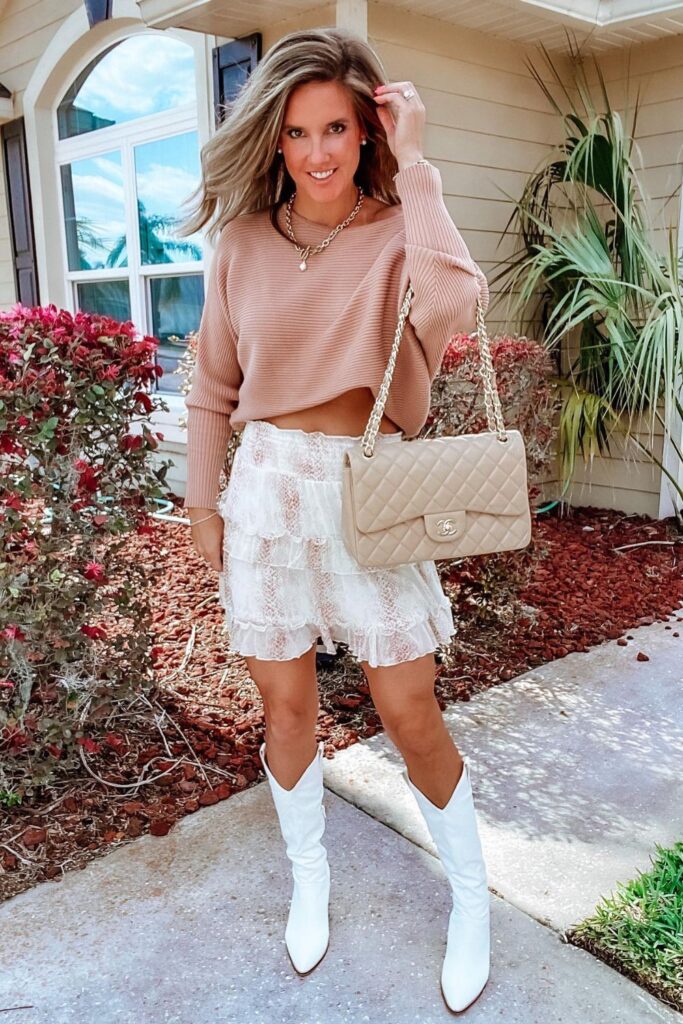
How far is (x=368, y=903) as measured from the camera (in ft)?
6.44

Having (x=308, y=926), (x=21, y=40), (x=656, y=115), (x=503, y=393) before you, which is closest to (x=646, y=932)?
(x=308, y=926)

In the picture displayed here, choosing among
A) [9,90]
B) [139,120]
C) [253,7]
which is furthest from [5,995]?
[9,90]

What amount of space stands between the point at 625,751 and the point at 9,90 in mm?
6252

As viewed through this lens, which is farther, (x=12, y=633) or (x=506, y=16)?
(x=506, y=16)

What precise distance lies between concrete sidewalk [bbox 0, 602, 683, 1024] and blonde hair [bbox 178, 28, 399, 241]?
1.46 meters

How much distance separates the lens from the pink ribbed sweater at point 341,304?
4.94 feet

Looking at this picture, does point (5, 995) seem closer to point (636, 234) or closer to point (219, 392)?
point (219, 392)

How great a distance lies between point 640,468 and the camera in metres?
5.04

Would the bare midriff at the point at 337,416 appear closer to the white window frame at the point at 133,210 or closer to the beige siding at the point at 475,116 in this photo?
the beige siding at the point at 475,116

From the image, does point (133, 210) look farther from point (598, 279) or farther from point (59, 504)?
point (59, 504)

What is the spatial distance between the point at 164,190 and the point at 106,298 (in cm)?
98

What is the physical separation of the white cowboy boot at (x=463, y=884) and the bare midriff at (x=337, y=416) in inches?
28.2

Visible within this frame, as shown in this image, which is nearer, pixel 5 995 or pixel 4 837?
pixel 5 995

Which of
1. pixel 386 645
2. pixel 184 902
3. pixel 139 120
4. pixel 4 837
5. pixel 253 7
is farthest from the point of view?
pixel 139 120
